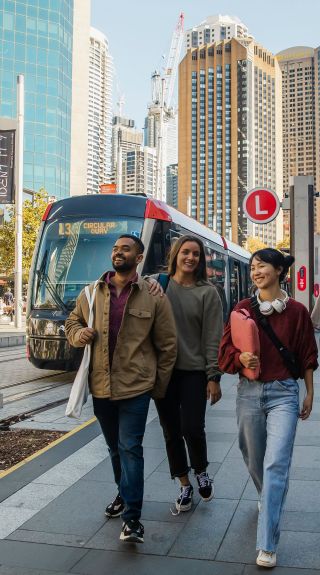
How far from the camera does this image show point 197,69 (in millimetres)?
119125

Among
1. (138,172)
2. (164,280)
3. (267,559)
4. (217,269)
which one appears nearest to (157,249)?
(217,269)

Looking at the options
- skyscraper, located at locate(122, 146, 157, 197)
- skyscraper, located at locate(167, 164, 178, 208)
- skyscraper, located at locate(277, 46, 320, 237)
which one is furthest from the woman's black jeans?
skyscraper, located at locate(167, 164, 178, 208)

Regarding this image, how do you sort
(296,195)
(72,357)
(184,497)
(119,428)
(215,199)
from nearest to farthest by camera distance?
(119,428) → (184,497) → (296,195) → (72,357) → (215,199)

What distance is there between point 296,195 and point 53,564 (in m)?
6.65

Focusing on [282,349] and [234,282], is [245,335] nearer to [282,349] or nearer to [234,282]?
[282,349]

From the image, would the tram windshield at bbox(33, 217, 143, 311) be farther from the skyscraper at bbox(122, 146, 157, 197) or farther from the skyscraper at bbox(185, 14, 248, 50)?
the skyscraper at bbox(185, 14, 248, 50)

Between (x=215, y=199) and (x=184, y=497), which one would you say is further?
(x=215, y=199)

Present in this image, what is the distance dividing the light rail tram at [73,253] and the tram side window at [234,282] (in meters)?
7.11

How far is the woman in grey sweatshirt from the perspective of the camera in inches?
161

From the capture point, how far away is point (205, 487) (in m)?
4.18

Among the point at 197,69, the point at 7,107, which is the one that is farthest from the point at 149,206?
the point at 197,69

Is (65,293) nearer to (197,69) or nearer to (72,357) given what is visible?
(72,357)

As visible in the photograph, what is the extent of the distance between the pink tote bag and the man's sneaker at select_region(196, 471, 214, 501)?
1.00 metres

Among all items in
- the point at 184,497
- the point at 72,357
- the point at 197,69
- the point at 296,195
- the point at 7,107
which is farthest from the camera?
the point at 197,69
